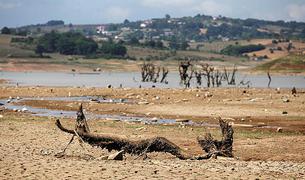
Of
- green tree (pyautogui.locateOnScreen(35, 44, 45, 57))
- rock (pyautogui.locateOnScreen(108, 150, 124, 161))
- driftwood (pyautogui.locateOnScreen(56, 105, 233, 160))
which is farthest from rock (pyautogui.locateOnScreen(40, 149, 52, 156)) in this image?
green tree (pyautogui.locateOnScreen(35, 44, 45, 57))

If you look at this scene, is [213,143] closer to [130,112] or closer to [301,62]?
[130,112]

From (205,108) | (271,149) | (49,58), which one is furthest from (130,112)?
(49,58)

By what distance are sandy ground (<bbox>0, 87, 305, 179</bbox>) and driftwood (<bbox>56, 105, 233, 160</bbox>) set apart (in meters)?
0.32

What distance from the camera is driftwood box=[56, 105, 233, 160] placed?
1767 cm

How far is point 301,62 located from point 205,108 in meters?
85.6

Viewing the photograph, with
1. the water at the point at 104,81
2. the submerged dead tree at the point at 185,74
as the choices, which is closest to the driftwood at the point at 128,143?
the submerged dead tree at the point at 185,74

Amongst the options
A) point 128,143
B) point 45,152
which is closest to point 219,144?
point 128,143

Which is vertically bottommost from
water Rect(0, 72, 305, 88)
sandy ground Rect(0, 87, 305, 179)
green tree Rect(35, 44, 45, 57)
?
water Rect(0, 72, 305, 88)

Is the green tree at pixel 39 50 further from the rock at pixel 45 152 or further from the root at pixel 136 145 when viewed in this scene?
the root at pixel 136 145

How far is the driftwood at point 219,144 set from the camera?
18.0 m

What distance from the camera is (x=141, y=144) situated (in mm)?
17641

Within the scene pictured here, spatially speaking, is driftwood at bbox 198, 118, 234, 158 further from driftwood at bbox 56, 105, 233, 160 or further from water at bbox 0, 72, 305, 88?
water at bbox 0, 72, 305, 88

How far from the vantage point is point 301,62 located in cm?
11869

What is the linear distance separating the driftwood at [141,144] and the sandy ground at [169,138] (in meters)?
0.32
